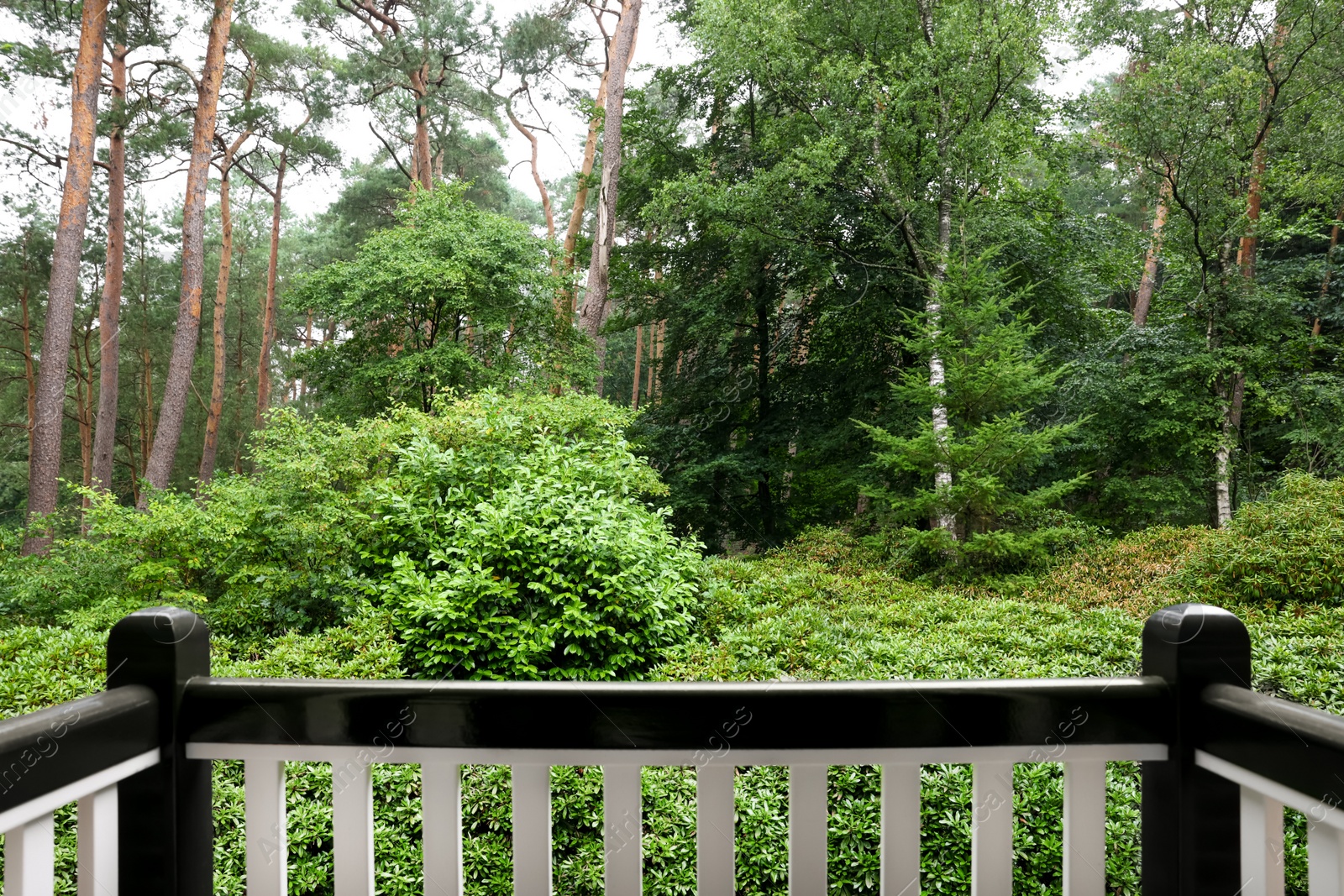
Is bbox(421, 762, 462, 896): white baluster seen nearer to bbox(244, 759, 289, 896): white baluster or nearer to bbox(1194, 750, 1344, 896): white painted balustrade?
bbox(244, 759, 289, 896): white baluster

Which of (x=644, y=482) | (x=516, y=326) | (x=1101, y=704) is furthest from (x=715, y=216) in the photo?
(x=1101, y=704)

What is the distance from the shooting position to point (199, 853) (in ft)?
3.01

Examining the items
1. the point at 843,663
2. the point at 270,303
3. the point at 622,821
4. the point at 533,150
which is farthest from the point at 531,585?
the point at 270,303

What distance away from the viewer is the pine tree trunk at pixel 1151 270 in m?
9.84

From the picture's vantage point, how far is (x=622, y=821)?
0.92 meters

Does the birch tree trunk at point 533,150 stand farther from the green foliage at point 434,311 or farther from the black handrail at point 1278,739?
the black handrail at point 1278,739

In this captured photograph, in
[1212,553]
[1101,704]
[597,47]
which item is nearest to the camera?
[1101,704]

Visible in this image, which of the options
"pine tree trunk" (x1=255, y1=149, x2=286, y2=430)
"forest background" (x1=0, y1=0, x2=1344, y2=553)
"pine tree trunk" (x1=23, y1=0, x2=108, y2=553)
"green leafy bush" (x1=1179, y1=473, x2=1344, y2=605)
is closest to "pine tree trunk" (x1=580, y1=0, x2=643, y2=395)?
"forest background" (x1=0, y1=0, x2=1344, y2=553)

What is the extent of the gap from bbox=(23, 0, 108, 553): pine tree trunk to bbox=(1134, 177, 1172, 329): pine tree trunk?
548 inches

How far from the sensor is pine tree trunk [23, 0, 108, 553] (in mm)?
8852

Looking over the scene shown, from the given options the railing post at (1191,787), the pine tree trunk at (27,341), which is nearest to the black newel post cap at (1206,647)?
the railing post at (1191,787)

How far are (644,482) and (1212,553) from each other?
4271 millimetres

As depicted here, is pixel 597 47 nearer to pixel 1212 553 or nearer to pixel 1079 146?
pixel 1079 146

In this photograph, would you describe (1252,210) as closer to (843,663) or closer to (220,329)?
(843,663)
